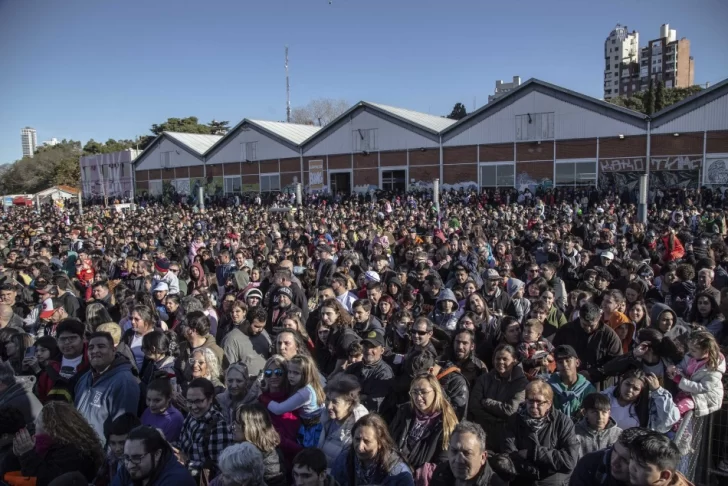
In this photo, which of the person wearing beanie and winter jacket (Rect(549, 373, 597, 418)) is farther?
the person wearing beanie

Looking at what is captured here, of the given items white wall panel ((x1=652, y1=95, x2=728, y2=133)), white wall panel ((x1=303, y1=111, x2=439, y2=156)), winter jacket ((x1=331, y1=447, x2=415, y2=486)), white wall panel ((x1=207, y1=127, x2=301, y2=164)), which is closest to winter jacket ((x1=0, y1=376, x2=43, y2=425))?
winter jacket ((x1=331, y1=447, x2=415, y2=486))

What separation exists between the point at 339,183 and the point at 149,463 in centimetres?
3240

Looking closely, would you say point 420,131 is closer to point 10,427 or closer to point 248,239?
point 248,239

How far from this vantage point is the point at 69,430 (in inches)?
129

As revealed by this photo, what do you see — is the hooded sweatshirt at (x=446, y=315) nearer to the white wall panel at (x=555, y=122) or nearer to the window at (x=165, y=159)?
the white wall panel at (x=555, y=122)

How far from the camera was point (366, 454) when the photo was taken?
3141 mm

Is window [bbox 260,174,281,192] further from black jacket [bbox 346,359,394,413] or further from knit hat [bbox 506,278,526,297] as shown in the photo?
black jacket [bbox 346,359,394,413]

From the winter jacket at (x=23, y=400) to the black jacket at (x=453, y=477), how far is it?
2.96 meters

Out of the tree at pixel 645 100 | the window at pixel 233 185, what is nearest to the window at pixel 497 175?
the window at pixel 233 185

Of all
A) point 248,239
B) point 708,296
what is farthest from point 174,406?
point 248,239

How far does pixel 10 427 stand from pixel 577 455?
12.5ft

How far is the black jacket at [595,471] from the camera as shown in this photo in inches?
113

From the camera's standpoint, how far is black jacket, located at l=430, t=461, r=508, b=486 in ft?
9.85

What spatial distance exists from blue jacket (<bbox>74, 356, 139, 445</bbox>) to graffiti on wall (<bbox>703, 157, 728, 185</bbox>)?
1036 inches
